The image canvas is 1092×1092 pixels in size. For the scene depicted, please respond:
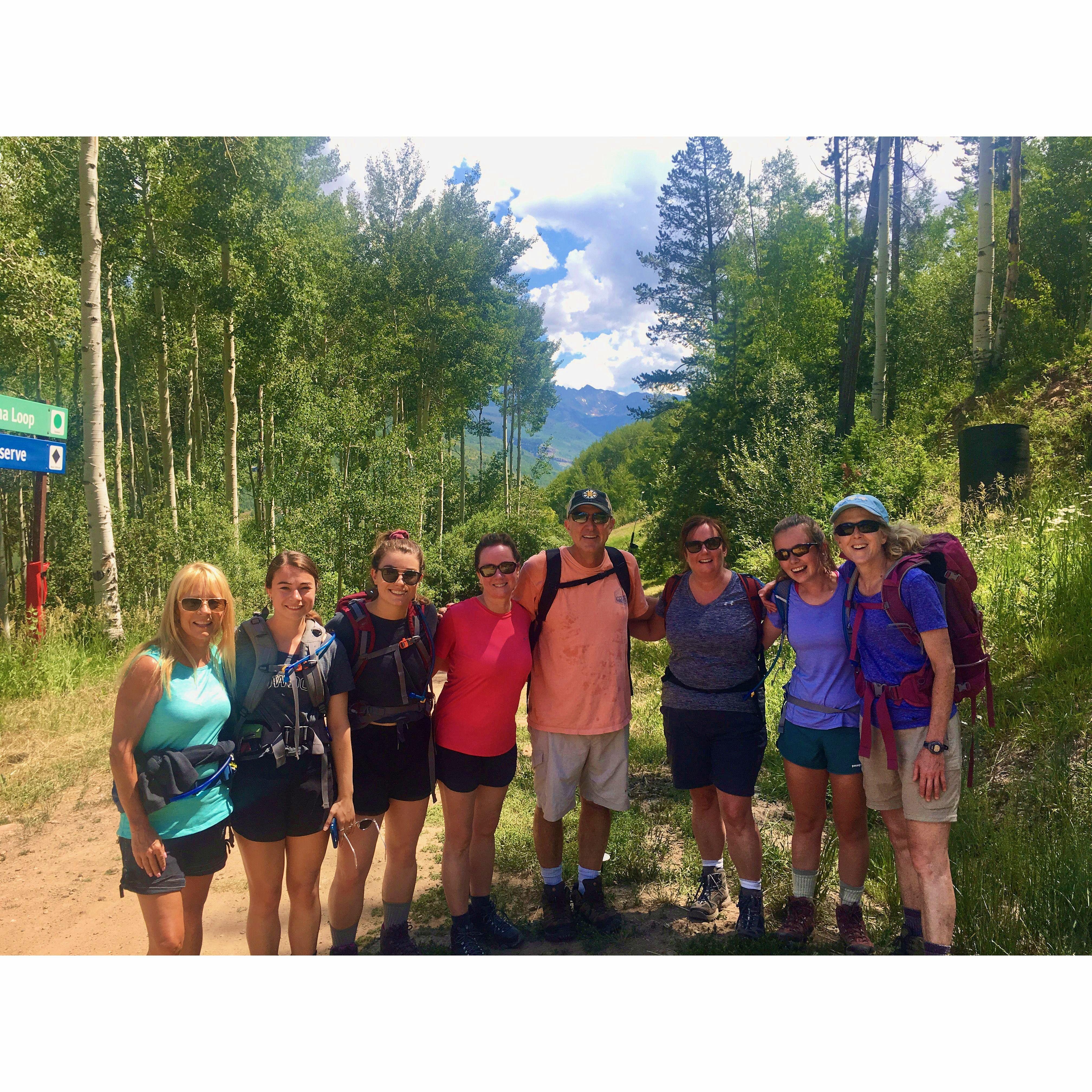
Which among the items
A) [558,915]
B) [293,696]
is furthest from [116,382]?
[558,915]

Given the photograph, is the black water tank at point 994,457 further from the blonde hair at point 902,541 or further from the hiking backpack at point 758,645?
the hiking backpack at point 758,645

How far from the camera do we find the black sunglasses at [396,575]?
2979 mm

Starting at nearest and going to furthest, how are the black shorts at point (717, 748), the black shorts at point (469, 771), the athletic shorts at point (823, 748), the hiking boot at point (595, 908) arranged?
the athletic shorts at point (823, 748) < the black shorts at point (469, 771) < the black shorts at point (717, 748) < the hiking boot at point (595, 908)

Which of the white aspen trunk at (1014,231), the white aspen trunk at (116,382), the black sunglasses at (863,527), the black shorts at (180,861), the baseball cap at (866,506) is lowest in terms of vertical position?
the black shorts at (180,861)

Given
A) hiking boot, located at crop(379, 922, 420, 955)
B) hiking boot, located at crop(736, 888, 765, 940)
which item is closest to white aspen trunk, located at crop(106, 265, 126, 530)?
hiking boot, located at crop(379, 922, 420, 955)

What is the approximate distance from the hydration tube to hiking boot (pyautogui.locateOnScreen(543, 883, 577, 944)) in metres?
1.77

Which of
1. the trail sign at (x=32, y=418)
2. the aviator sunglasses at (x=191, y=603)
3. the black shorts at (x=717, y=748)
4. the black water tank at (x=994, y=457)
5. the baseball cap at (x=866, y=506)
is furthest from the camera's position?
the black water tank at (x=994, y=457)

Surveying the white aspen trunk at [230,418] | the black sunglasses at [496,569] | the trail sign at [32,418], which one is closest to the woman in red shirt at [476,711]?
the black sunglasses at [496,569]

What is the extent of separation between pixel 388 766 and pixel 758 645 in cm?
186

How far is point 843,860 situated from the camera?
3.19 m

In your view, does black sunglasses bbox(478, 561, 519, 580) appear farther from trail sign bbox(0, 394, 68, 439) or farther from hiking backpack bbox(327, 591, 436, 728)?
trail sign bbox(0, 394, 68, 439)

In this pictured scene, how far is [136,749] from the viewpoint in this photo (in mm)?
2461

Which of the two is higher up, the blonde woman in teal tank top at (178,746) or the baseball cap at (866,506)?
the baseball cap at (866,506)

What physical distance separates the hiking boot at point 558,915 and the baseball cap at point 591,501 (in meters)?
1.94
